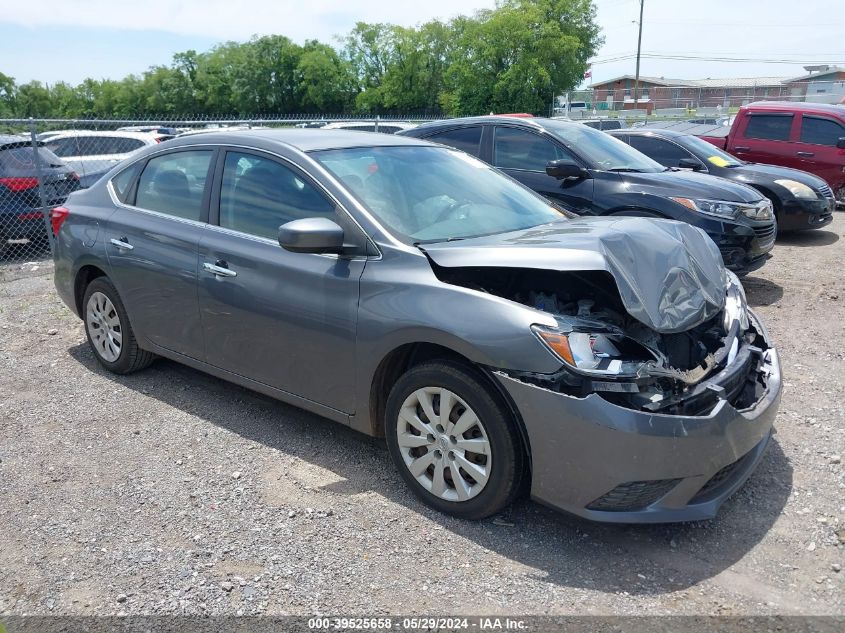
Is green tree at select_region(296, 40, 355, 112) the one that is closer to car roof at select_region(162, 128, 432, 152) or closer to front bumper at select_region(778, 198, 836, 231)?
front bumper at select_region(778, 198, 836, 231)

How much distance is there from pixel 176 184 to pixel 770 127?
441 inches

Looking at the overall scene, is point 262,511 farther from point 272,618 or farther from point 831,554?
point 831,554

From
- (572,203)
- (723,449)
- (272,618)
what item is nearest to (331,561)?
(272,618)

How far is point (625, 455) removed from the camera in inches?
109

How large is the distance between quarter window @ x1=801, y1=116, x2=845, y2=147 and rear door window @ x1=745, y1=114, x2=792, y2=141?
263 millimetres

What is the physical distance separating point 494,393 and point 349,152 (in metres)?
1.80

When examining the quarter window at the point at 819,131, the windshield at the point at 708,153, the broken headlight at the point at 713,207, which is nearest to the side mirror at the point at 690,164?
the windshield at the point at 708,153

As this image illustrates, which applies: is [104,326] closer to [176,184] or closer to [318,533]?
[176,184]

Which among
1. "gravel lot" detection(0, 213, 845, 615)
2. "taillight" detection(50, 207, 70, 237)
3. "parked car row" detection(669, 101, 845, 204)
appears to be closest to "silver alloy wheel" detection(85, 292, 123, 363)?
"gravel lot" detection(0, 213, 845, 615)

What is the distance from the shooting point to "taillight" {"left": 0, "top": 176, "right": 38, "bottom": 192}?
9.16 metres

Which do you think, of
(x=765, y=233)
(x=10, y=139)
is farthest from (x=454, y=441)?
(x=10, y=139)

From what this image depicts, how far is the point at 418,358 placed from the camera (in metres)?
3.43

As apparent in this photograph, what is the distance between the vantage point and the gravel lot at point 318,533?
2.79 m

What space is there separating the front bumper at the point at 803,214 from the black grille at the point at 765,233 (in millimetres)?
3006
